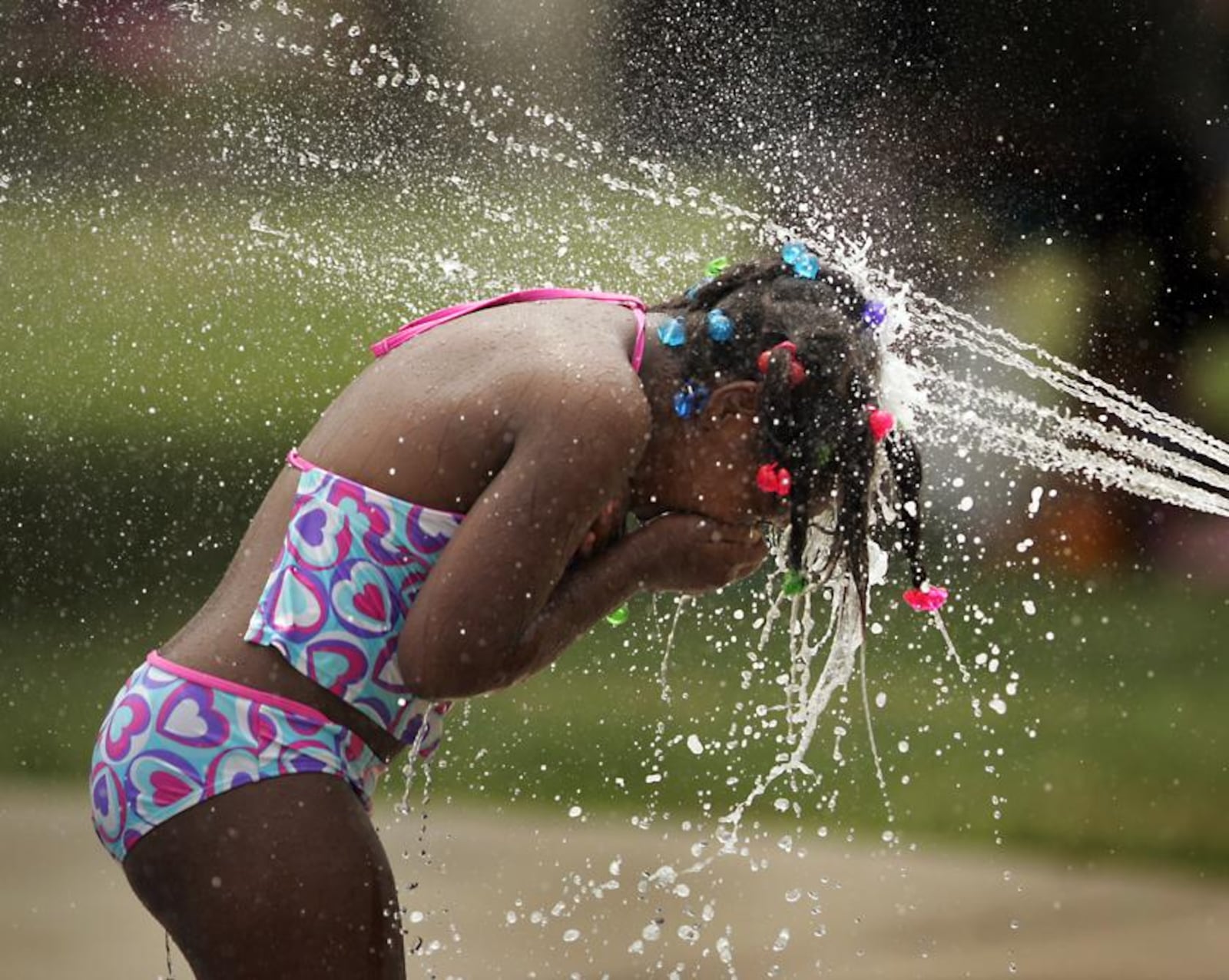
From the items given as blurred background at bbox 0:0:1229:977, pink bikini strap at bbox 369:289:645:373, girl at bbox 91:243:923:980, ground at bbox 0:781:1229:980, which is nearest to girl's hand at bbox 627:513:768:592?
girl at bbox 91:243:923:980

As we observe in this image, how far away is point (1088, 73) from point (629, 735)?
3.33m

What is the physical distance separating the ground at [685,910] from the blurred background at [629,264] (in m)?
0.68

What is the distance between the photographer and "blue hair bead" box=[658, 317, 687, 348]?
2.21 metres

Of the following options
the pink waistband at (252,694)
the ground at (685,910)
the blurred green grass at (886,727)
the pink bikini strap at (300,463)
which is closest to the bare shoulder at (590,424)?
the pink bikini strap at (300,463)

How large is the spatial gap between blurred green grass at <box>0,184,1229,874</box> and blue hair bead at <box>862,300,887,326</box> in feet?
11.2

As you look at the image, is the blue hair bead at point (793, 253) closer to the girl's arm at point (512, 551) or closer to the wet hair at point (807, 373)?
the wet hair at point (807, 373)

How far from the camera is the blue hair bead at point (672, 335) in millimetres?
2215

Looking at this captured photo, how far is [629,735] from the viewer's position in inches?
251

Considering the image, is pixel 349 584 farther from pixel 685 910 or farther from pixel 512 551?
pixel 685 910

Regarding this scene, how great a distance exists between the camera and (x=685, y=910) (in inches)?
197

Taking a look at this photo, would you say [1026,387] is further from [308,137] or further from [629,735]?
[308,137]

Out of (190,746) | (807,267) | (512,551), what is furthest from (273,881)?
(807,267)

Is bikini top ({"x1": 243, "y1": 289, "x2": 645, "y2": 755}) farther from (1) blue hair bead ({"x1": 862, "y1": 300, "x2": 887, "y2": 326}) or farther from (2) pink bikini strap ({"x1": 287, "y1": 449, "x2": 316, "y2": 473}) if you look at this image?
(1) blue hair bead ({"x1": 862, "y1": 300, "x2": 887, "y2": 326})

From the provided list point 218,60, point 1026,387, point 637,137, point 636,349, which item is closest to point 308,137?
point 218,60
